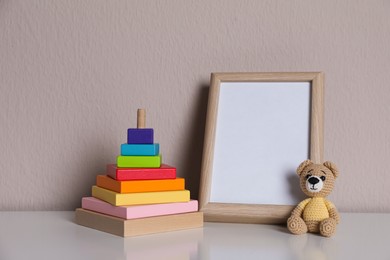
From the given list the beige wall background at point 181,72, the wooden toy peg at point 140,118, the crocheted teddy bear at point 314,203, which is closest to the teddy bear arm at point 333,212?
the crocheted teddy bear at point 314,203

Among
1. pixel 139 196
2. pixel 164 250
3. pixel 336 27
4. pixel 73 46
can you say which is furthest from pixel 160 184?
pixel 336 27

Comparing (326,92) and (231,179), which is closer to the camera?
(231,179)

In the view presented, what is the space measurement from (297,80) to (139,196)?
43 cm

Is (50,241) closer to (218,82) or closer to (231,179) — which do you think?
(231,179)

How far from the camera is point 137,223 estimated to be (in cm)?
94

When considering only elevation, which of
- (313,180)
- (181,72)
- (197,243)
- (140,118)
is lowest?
(197,243)

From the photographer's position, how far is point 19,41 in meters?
1.21

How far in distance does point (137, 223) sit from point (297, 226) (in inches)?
11.5

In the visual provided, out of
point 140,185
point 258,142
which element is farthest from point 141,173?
point 258,142

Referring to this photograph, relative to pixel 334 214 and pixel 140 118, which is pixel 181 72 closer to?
pixel 140 118

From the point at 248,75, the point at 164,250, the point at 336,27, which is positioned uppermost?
the point at 336,27

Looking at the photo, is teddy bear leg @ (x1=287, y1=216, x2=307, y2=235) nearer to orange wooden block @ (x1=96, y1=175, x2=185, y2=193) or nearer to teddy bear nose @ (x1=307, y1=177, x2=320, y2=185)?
teddy bear nose @ (x1=307, y1=177, x2=320, y2=185)

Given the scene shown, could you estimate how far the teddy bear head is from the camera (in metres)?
1.01

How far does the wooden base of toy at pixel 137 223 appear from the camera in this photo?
0.94m
